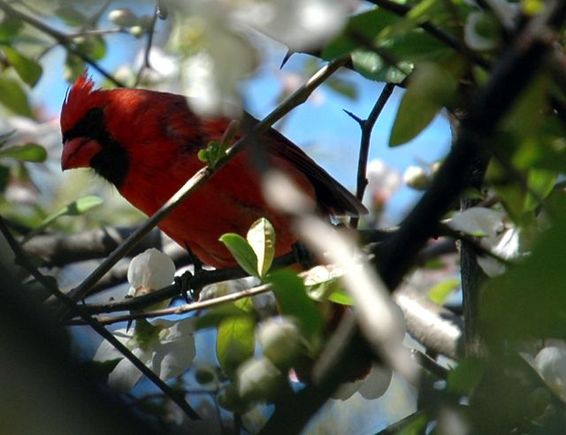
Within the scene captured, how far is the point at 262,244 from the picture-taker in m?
1.70

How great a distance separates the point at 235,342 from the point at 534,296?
2.25 feet

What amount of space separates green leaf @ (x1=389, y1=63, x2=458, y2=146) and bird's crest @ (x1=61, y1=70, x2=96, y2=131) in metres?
2.28

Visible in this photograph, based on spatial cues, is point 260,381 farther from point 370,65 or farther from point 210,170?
point 210,170

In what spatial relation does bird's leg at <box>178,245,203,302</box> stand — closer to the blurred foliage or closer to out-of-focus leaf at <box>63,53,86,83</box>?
the blurred foliage

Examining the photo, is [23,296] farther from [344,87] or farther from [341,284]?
[344,87]

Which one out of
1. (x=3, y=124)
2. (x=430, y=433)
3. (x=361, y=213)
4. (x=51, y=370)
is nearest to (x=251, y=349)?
(x=430, y=433)

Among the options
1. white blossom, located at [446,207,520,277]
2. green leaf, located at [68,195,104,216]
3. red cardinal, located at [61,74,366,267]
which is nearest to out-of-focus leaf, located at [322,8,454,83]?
white blossom, located at [446,207,520,277]

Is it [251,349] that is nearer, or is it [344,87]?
[251,349]

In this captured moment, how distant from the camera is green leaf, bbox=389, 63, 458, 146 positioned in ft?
3.69

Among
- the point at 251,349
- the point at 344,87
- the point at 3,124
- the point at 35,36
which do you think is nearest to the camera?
the point at 251,349

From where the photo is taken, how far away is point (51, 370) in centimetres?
79

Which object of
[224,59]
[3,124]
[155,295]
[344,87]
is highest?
[224,59]

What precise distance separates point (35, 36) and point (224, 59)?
243 centimetres

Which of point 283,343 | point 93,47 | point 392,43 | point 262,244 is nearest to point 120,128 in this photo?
point 93,47
